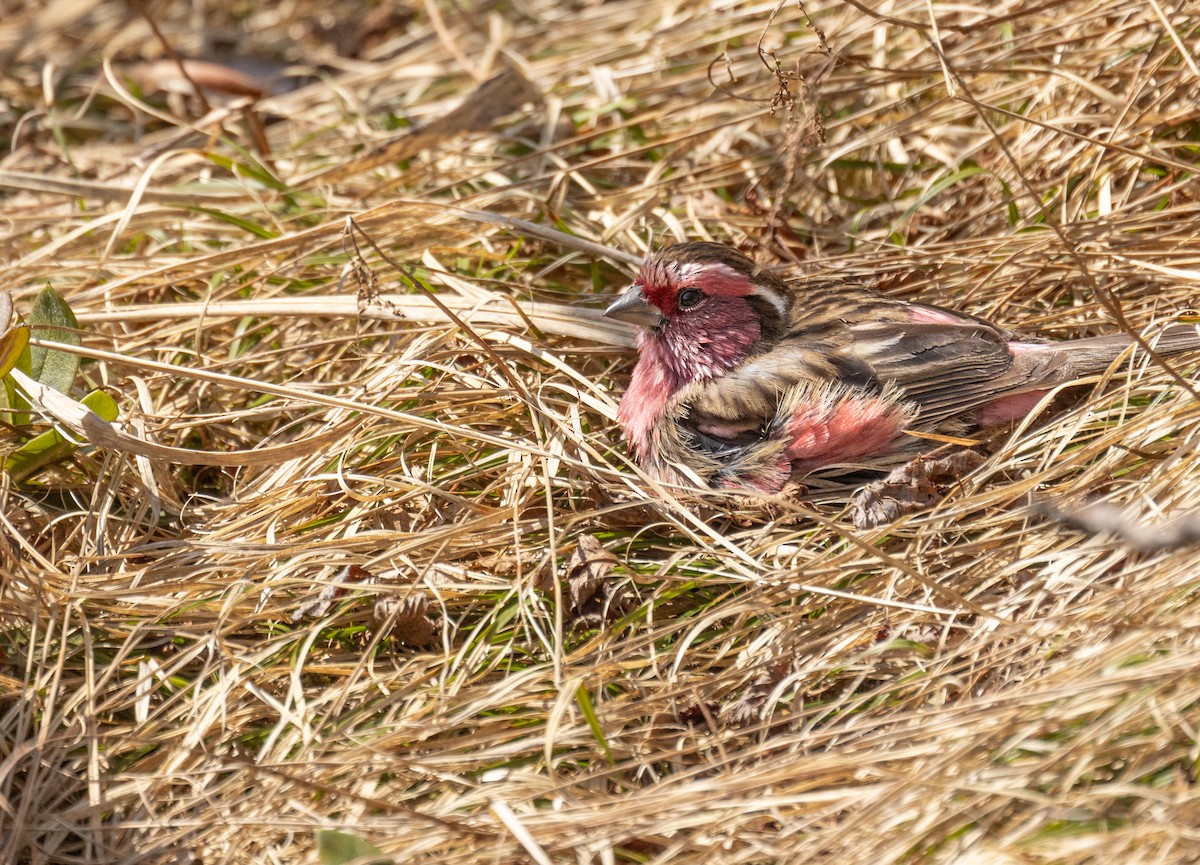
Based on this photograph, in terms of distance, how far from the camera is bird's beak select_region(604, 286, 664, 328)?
383cm

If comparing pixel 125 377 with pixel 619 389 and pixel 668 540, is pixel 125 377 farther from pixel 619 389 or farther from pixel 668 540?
pixel 668 540

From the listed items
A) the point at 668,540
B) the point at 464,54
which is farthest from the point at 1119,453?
the point at 464,54

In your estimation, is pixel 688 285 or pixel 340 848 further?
pixel 688 285

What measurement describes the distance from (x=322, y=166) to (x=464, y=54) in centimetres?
136

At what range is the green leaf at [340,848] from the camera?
7.55ft

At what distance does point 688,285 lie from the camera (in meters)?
3.82

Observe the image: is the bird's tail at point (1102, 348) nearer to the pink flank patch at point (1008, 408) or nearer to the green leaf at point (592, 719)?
the pink flank patch at point (1008, 408)

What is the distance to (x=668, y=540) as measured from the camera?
3.43 metres

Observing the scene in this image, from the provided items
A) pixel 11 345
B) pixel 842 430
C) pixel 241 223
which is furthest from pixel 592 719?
pixel 241 223

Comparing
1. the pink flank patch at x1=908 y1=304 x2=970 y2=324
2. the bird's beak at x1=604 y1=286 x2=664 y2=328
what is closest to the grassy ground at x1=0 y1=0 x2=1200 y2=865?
the bird's beak at x1=604 y1=286 x2=664 y2=328

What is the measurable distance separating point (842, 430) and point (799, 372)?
0.25 meters

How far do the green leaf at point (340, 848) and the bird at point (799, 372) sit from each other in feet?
5.08

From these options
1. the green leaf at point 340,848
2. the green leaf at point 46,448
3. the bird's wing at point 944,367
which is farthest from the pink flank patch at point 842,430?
the green leaf at point 46,448

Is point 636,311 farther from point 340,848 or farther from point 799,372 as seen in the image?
point 340,848
